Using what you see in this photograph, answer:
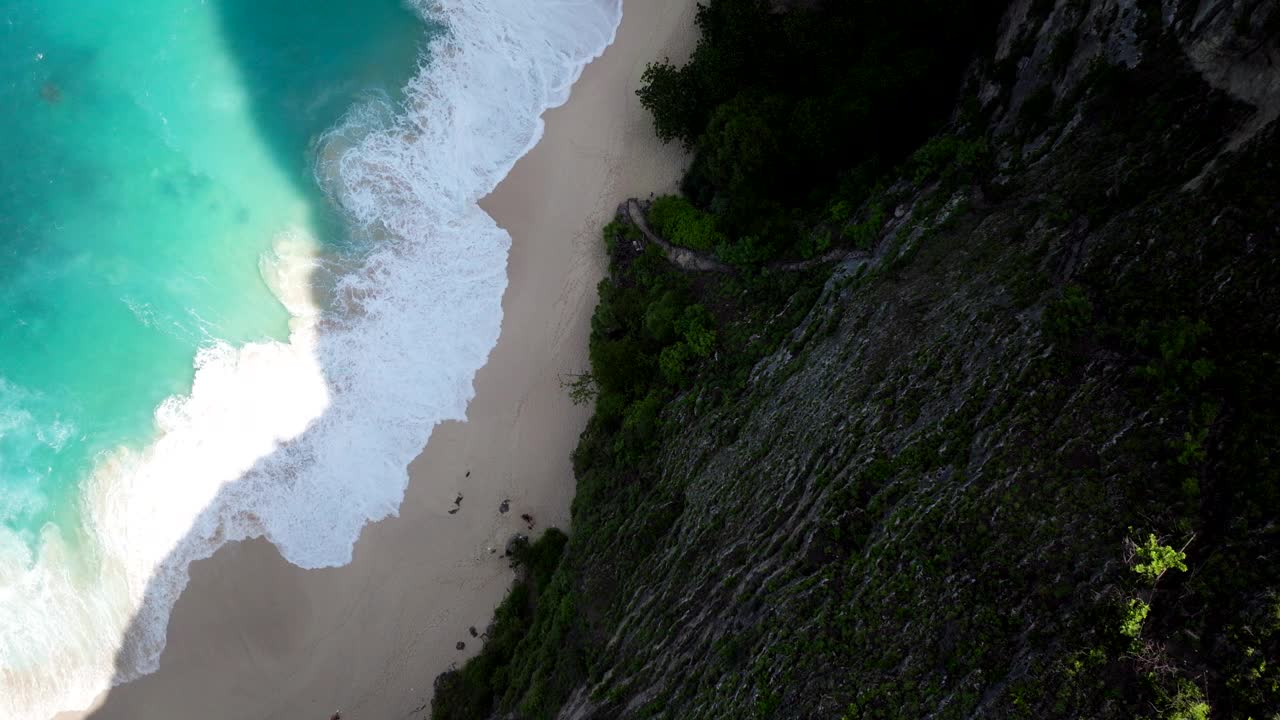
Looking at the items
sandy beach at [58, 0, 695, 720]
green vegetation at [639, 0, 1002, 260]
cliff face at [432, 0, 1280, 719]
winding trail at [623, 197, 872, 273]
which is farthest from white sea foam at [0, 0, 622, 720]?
cliff face at [432, 0, 1280, 719]

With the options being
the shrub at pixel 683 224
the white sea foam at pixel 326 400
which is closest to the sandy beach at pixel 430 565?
the white sea foam at pixel 326 400

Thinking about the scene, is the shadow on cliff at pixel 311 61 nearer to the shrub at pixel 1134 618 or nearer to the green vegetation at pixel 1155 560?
the green vegetation at pixel 1155 560

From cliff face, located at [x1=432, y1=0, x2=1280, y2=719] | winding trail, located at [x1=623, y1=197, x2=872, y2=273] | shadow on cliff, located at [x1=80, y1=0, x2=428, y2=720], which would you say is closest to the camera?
cliff face, located at [x1=432, y1=0, x2=1280, y2=719]

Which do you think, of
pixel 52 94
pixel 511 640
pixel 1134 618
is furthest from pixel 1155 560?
pixel 52 94

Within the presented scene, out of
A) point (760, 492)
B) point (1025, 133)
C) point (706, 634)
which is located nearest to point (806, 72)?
point (1025, 133)

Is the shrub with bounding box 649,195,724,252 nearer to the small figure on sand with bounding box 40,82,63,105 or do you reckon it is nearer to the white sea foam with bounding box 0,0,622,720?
the white sea foam with bounding box 0,0,622,720

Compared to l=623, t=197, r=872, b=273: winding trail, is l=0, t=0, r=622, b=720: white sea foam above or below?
above
